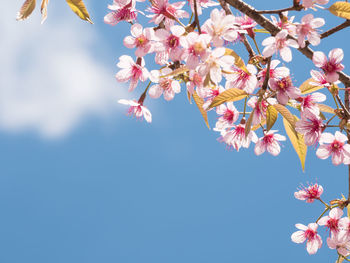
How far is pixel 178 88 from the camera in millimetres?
1189

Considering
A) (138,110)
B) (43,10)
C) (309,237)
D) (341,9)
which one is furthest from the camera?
(309,237)

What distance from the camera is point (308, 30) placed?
1.05m

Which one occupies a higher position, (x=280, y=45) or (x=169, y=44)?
(x=169, y=44)

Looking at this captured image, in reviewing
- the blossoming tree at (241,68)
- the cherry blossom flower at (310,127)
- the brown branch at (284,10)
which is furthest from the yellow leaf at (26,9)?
the cherry blossom flower at (310,127)

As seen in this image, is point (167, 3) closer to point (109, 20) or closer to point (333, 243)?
point (109, 20)

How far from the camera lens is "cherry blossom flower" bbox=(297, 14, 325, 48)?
1045 millimetres

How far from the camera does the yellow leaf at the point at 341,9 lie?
1062 mm

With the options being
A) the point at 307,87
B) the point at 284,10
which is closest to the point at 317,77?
the point at 307,87

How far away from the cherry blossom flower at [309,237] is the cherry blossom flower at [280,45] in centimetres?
84

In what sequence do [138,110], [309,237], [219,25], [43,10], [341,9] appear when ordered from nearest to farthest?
[219,25]
[341,9]
[43,10]
[138,110]
[309,237]

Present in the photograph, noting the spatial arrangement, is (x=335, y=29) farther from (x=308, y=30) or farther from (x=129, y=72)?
(x=129, y=72)

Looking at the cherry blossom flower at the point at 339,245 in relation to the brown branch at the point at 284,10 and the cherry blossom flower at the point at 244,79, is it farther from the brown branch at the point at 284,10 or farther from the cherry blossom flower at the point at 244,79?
the brown branch at the point at 284,10

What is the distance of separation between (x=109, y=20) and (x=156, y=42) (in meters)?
0.24

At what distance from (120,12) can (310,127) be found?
Answer: 0.70m
